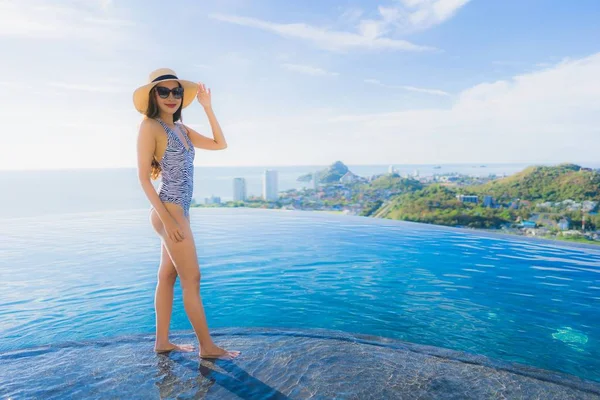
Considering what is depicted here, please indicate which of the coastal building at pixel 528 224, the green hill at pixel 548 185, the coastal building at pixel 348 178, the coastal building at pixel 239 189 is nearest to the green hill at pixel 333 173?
the coastal building at pixel 348 178

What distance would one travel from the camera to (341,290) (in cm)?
433

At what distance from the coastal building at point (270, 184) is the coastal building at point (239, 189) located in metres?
1.01

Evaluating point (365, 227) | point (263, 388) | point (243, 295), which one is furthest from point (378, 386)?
point (365, 227)

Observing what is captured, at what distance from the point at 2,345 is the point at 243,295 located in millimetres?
2063

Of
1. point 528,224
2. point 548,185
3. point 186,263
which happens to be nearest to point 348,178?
point 548,185

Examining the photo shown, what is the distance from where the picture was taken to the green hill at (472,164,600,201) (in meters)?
10.7

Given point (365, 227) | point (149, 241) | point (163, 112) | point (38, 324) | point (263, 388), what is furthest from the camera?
Result: point (365, 227)

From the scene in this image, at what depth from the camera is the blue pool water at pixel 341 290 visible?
3139 millimetres

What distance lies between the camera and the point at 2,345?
2963mm

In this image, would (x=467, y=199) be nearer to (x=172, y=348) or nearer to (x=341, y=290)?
(x=341, y=290)

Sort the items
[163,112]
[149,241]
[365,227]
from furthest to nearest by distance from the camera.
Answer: [365,227] < [149,241] < [163,112]

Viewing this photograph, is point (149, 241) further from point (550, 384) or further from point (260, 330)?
point (550, 384)

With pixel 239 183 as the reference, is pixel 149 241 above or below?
below

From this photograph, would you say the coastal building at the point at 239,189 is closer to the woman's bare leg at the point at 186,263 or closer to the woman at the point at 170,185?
the woman at the point at 170,185
